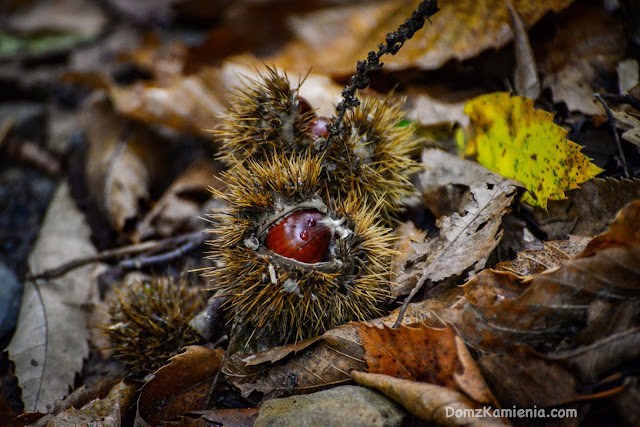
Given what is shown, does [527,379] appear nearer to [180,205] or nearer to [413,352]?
[413,352]

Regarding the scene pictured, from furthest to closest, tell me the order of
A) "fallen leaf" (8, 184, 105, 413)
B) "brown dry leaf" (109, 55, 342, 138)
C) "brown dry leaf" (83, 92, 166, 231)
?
"brown dry leaf" (109, 55, 342, 138) → "brown dry leaf" (83, 92, 166, 231) → "fallen leaf" (8, 184, 105, 413)

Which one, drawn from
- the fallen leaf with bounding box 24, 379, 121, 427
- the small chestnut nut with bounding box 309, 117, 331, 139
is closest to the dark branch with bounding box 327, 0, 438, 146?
the small chestnut nut with bounding box 309, 117, 331, 139

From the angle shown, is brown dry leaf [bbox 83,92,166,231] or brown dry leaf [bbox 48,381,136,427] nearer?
brown dry leaf [bbox 48,381,136,427]

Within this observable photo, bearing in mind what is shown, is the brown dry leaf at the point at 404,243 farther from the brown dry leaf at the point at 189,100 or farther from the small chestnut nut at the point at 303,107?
the brown dry leaf at the point at 189,100

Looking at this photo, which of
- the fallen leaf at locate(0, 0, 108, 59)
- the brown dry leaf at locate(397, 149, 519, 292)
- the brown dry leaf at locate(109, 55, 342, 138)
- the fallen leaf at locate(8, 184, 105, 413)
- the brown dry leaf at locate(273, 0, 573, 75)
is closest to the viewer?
the brown dry leaf at locate(397, 149, 519, 292)

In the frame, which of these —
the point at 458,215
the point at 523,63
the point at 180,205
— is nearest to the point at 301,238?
the point at 458,215

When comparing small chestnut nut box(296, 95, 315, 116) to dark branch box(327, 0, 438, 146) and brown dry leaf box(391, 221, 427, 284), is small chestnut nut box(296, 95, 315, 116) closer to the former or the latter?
dark branch box(327, 0, 438, 146)

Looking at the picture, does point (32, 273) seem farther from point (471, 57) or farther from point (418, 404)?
point (471, 57)

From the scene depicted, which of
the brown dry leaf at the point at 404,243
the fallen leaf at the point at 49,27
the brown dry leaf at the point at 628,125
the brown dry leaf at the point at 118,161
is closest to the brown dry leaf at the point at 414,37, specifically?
the brown dry leaf at the point at 628,125
